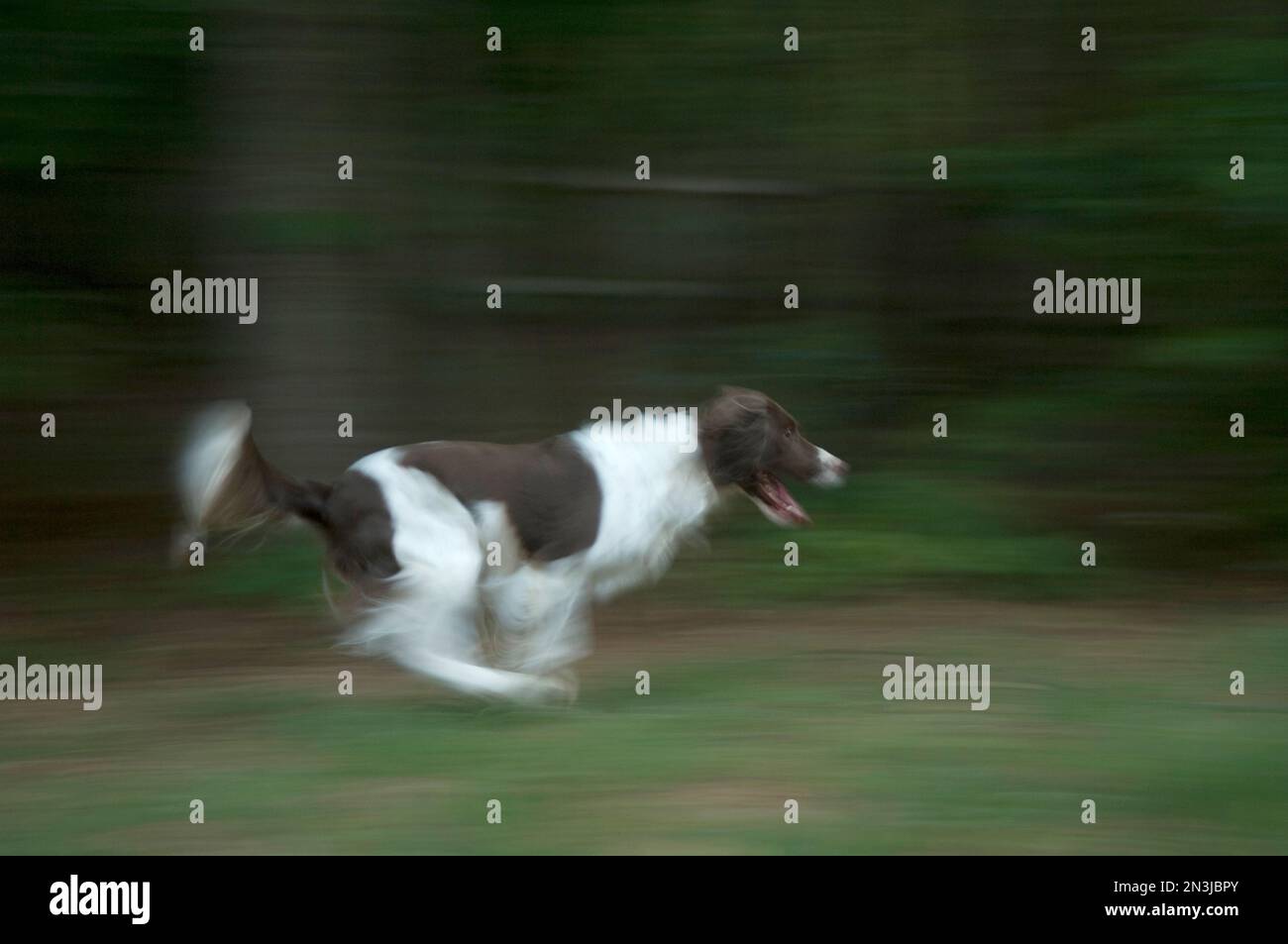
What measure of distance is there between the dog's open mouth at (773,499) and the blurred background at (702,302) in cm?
76

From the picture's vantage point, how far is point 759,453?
7.26 m

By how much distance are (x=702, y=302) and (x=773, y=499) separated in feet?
11.7

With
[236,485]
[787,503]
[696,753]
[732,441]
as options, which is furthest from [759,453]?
[236,485]

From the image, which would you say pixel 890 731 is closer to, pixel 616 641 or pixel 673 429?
pixel 673 429

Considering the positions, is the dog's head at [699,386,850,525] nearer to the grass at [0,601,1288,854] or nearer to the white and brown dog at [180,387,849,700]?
the white and brown dog at [180,387,849,700]

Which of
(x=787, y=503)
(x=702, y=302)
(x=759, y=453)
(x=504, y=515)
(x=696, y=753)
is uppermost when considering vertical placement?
(x=702, y=302)

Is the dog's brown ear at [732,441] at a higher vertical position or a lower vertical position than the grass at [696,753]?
higher

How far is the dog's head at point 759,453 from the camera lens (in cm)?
721

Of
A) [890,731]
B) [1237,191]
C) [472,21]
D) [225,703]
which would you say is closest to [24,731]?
[225,703]

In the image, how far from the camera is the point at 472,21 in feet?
31.6

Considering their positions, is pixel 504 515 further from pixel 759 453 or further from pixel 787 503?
pixel 787 503

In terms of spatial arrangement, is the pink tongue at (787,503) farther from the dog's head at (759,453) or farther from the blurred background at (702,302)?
the blurred background at (702,302)

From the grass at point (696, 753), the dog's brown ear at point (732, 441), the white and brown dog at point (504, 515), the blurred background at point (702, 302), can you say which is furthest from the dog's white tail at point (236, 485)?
the dog's brown ear at point (732, 441)

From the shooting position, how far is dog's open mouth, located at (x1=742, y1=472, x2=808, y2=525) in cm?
731
